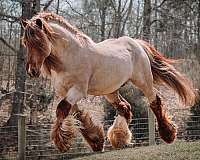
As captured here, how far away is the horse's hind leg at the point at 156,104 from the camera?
17.6 ft

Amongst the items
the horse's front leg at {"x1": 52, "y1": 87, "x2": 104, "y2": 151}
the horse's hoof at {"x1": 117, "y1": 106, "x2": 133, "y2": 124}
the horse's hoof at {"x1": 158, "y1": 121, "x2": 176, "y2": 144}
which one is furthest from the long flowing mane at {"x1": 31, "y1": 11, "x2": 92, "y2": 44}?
the horse's hoof at {"x1": 158, "y1": 121, "x2": 176, "y2": 144}

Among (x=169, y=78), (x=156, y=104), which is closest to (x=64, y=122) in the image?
(x=156, y=104)

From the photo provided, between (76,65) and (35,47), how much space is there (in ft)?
1.62

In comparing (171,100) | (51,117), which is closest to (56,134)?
(51,117)

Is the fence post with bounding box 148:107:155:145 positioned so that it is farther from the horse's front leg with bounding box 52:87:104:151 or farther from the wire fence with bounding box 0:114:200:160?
the horse's front leg with bounding box 52:87:104:151

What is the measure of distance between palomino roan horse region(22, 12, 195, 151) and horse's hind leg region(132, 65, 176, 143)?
0.01m

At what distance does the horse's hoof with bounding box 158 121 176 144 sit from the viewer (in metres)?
5.43

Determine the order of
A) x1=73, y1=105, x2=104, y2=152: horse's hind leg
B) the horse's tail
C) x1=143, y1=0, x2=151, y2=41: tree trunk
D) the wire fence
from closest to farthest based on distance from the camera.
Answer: x1=73, y1=105, x2=104, y2=152: horse's hind leg → the horse's tail → the wire fence → x1=143, y1=0, x2=151, y2=41: tree trunk

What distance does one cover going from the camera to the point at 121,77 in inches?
188

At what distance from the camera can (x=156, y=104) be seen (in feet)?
18.2

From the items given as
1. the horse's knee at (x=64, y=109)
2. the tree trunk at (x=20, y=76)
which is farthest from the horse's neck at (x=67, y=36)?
the tree trunk at (x=20, y=76)

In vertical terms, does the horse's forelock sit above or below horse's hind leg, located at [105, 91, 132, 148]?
above

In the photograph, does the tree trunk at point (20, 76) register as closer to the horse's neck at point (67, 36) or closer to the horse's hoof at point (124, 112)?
the horse's hoof at point (124, 112)

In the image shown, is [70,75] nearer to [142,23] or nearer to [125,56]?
[125,56]
